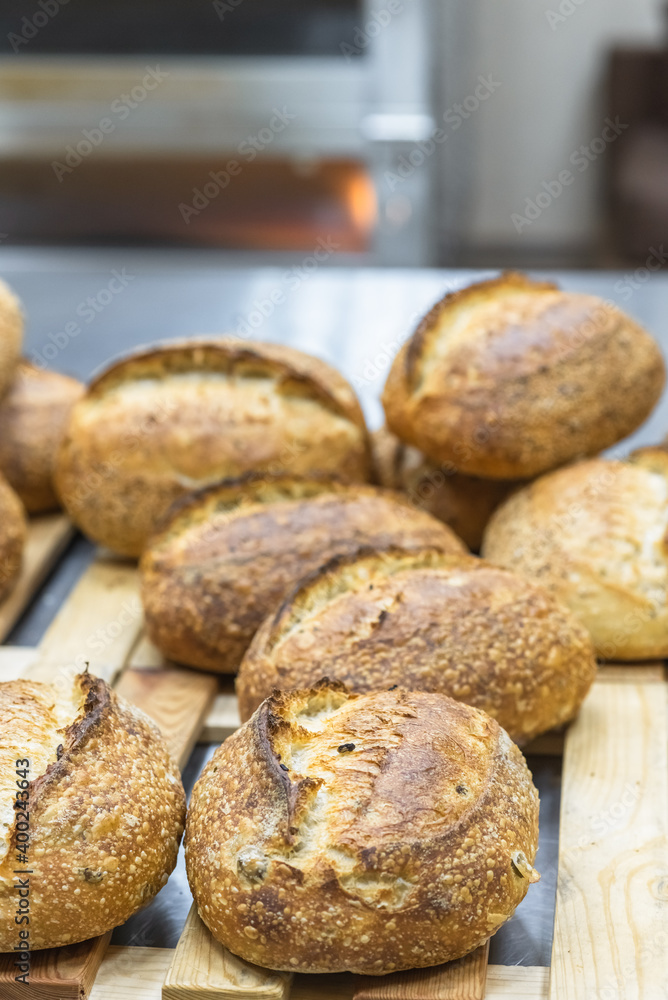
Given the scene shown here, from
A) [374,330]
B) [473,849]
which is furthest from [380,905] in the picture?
[374,330]

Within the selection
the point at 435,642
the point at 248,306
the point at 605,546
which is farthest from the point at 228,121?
the point at 435,642

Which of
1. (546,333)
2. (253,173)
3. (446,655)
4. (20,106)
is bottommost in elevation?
(253,173)

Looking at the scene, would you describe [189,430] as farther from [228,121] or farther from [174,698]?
[228,121]

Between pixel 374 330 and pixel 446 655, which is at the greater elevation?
pixel 446 655

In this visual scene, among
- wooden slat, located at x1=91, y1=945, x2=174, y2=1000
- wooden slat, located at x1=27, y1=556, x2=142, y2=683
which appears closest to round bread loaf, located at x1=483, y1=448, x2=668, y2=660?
wooden slat, located at x1=27, y1=556, x2=142, y2=683

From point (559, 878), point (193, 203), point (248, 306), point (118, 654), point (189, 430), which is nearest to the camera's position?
point (559, 878)

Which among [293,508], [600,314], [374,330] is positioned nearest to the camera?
[293,508]

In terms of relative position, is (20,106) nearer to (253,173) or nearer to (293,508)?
(253,173)

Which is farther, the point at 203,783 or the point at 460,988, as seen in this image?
the point at 203,783

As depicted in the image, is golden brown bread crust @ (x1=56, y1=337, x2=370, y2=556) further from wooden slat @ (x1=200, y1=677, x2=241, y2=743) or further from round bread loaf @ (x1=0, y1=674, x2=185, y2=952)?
round bread loaf @ (x1=0, y1=674, x2=185, y2=952)
